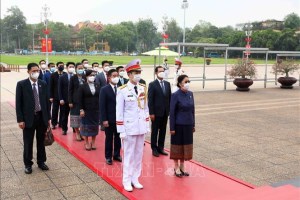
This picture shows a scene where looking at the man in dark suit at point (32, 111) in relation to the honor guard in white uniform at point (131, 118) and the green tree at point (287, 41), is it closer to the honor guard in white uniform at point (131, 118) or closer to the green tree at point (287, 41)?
the honor guard in white uniform at point (131, 118)

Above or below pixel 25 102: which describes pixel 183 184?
below

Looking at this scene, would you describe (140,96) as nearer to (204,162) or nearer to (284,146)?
(204,162)

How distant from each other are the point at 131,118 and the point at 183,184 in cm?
133

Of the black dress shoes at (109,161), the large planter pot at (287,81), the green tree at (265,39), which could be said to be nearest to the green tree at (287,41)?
the green tree at (265,39)

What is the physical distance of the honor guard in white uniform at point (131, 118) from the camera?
458 cm

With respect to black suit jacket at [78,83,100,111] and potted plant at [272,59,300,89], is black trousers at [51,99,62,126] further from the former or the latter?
potted plant at [272,59,300,89]

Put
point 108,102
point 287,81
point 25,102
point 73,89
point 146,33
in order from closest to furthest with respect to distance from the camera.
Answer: point 25,102 → point 108,102 → point 73,89 → point 287,81 → point 146,33

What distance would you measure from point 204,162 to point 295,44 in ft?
180

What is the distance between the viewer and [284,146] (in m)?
7.19

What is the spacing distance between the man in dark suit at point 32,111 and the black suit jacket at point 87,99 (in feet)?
3.13

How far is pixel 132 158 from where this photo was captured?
4723 mm

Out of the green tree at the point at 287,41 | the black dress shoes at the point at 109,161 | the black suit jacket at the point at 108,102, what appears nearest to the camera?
the black suit jacket at the point at 108,102

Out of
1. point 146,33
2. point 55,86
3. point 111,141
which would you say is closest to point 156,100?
point 111,141

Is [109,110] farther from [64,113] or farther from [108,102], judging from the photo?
[64,113]
